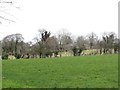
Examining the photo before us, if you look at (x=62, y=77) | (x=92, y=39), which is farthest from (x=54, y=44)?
(x=62, y=77)

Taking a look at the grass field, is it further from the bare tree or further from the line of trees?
the bare tree

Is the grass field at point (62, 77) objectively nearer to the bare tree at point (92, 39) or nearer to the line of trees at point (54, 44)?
the line of trees at point (54, 44)

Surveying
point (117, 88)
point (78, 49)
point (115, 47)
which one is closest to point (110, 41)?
point (115, 47)

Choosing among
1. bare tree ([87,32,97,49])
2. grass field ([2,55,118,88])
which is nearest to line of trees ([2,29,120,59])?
bare tree ([87,32,97,49])

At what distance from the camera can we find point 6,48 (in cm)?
9519

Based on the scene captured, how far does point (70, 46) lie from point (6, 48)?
93.5 feet

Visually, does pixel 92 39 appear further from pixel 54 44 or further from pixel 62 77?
pixel 62 77

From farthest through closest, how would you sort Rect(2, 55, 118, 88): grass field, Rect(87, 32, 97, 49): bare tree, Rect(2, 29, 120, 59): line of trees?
Rect(87, 32, 97, 49): bare tree, Rect(2, 29, 120, 59): line of trees, Rect(2, 55, 118, 88): grass field

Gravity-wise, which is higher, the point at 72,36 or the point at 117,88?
the point at 72,36

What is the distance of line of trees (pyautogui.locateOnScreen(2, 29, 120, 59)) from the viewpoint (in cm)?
9666

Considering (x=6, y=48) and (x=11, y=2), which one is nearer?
(x=11, y=2)

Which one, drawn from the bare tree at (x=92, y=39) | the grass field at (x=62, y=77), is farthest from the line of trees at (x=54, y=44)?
the grass field at (x=62, y=77)

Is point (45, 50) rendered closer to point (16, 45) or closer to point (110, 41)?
point (16, 45)

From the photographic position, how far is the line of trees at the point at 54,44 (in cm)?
9666
